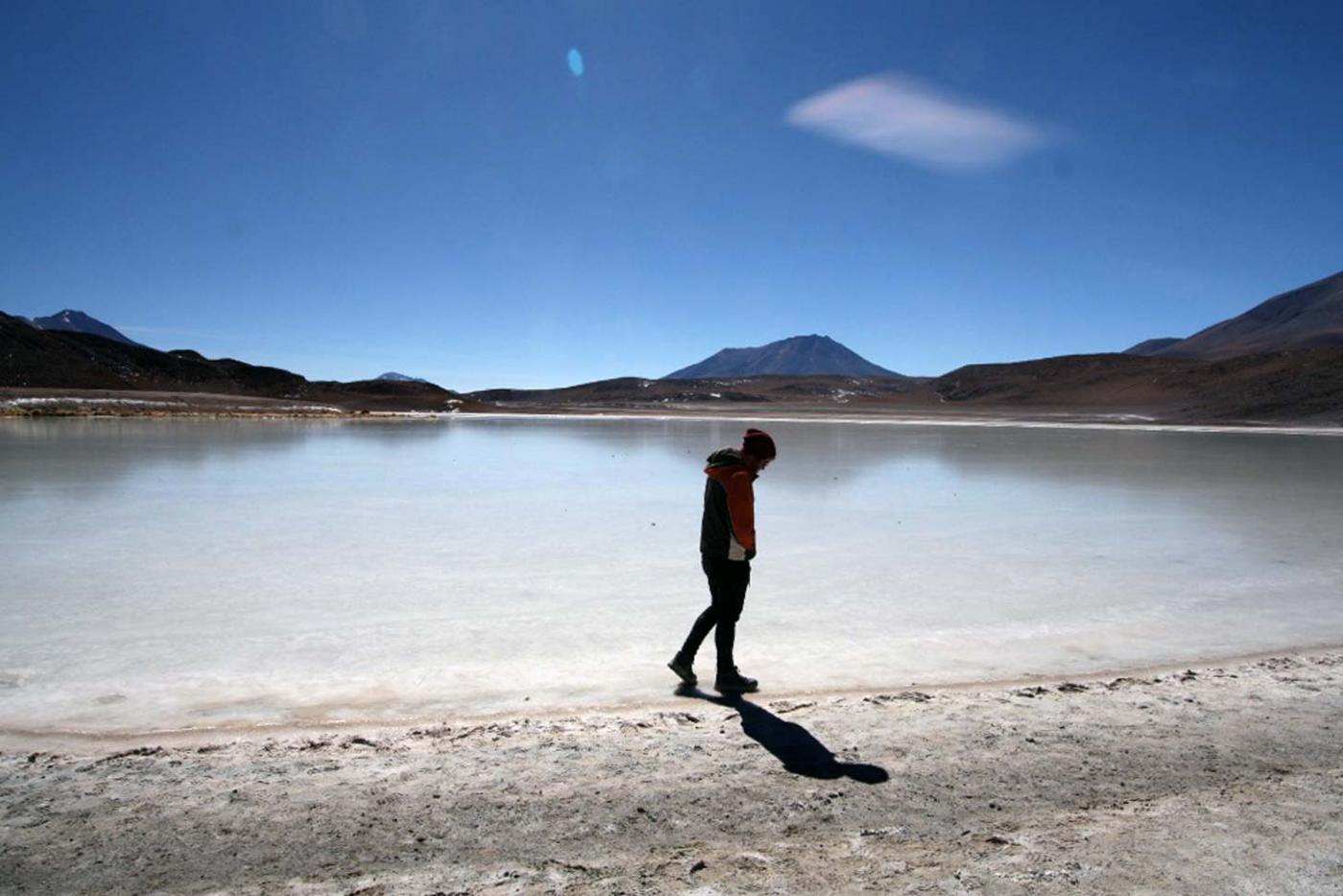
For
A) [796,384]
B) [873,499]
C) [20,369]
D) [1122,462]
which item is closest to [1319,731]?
[873,499]

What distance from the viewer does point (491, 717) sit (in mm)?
3955

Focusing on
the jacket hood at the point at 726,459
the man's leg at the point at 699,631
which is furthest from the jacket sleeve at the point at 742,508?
the man's leg at the point at 699,631

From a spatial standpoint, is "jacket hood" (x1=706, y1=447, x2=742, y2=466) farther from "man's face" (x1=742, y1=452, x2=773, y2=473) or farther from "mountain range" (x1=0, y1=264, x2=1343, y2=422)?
"mountain range" (x1=0, y1=264, x2=1343, y2=422)

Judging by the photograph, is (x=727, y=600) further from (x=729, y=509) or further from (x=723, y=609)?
(x=729, y=509)

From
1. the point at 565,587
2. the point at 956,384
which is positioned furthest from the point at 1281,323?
the point at 565,587

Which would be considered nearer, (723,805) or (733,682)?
(723,805)

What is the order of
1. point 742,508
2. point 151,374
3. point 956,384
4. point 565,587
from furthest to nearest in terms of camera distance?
point 956,384 < point 151,374 < point 565,587 < point 742,508

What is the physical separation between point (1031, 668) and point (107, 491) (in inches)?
474

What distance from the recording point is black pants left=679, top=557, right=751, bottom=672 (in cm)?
446

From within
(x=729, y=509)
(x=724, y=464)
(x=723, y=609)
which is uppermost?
(x=724, y=464)

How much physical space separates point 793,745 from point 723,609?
99 centimetres

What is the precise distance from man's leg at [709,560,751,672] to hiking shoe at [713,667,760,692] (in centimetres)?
2

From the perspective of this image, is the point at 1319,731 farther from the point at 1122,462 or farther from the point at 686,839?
the point at 1122,462

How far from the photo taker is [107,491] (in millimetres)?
11969
